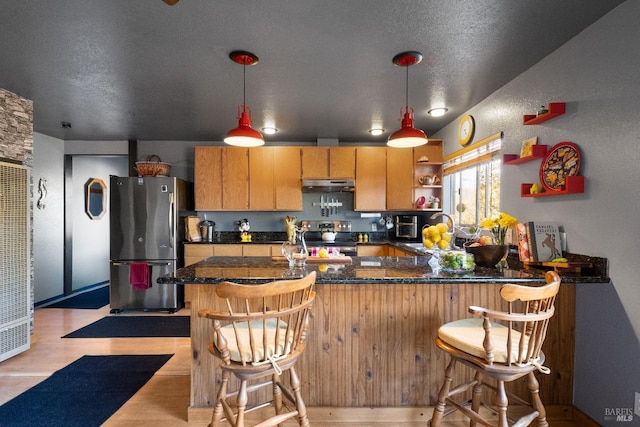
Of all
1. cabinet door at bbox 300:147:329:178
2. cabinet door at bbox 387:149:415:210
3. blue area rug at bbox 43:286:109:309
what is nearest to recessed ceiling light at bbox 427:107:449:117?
cabinet door at bbox 387:149:415:210

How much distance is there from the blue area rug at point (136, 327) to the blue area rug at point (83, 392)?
547 millimetres

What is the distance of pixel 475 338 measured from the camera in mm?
1474

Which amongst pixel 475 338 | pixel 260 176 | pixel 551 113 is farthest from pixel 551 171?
pixel 260 176

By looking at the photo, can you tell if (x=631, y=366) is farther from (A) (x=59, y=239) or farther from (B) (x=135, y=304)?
(A) (x=59, y=239)

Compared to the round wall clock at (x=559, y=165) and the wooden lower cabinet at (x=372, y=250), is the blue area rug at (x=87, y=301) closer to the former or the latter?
the wooden lower cabinet at (x=372, y=250)

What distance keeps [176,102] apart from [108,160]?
3.58m

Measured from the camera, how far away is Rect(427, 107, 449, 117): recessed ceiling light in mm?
3455

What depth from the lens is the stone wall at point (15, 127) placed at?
111 inches

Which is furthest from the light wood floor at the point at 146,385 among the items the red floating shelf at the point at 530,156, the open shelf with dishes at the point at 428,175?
the open shelf with dishes at the point at 428,175

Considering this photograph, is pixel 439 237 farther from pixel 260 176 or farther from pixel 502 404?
pixel 260 176

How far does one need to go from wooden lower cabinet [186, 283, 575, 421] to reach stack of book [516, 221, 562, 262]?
10.3 inches

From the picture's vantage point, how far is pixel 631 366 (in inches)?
64.4

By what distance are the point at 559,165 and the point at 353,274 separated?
5.05ft

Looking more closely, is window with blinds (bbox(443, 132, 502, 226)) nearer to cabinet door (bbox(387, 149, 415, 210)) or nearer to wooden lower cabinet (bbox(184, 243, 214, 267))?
cabinet door (bbox(387, 149, 415, 210))
